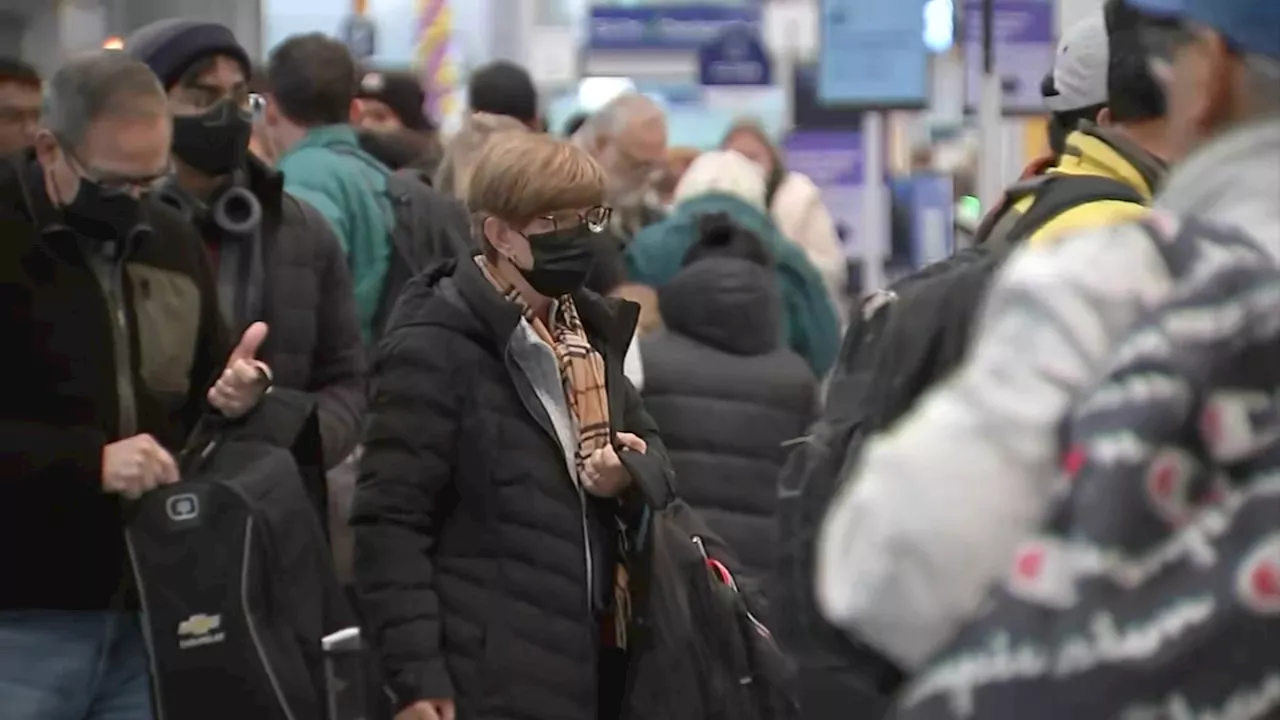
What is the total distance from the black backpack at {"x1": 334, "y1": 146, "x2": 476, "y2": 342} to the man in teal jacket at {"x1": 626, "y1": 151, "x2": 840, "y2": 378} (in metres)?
1.10

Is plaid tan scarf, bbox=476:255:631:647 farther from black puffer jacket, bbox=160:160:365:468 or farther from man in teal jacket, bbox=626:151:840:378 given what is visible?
man in teal jacket, bbox=626:151:840:378

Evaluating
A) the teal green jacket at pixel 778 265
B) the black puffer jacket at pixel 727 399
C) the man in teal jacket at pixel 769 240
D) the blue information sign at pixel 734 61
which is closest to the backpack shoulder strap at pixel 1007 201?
the black puffer jacket at pixel 727 399

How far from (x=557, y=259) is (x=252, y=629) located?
0.84 m

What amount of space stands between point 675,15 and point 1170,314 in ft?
55.7

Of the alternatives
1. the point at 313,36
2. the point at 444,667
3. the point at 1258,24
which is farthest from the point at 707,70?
the point at 1258,24

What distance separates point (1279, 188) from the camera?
1.54 m

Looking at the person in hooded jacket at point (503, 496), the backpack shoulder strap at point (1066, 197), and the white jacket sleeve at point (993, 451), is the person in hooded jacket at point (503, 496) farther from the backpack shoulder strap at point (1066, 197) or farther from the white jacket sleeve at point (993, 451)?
the white jacket sleeve at point (993, 451)

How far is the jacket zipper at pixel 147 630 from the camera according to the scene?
345 cm

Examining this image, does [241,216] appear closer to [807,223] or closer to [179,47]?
[179,47]

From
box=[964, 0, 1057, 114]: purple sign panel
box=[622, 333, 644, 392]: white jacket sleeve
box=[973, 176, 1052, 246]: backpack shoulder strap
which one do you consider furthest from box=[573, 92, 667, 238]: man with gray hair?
box=[973, 176, 1052, 246]: backpack shoulder strap

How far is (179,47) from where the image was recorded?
424 cm

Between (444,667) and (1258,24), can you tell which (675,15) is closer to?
(444,667)

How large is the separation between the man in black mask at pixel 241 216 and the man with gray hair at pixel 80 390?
23.5 inches

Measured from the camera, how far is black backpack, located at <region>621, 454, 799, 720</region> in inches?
142
